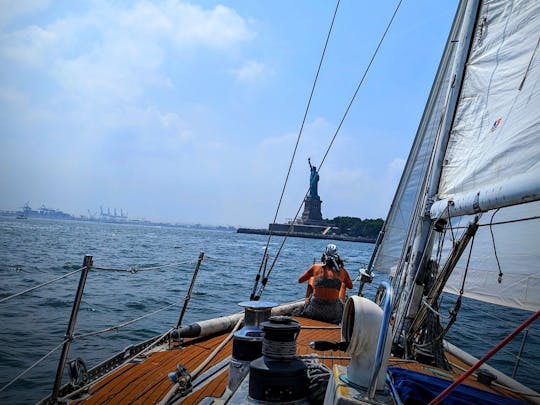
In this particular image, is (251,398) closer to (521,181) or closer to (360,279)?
(521,181)

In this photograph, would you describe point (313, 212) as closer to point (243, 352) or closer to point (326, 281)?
point (326, 281)

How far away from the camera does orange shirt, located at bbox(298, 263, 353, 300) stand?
635 cm

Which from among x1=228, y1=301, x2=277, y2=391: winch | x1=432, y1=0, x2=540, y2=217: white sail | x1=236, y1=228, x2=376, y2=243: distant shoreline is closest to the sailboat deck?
x1=228, y1=301, x2=277, y2=391: winch

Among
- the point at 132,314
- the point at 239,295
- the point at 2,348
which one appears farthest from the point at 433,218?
the point at 239,295

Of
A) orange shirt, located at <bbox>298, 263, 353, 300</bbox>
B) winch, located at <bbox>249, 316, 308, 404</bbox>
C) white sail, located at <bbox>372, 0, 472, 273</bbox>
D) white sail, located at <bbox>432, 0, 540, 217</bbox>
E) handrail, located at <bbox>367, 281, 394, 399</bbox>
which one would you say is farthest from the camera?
orange shirt, located at <bbox>298, 263, 353, 300</bbox>

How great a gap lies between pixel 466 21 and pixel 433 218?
92.8 inches

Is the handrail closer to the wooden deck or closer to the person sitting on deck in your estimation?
the wooden deck

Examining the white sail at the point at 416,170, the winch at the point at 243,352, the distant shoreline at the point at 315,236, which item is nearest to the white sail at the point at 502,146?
the white sail at the point at 416,170

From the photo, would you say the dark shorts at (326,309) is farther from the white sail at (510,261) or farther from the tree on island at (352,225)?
the tree on island at (352,225)

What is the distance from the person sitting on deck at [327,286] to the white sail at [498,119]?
2348mm

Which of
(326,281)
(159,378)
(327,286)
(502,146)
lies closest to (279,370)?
(159,378)

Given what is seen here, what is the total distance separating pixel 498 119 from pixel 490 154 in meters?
0.46

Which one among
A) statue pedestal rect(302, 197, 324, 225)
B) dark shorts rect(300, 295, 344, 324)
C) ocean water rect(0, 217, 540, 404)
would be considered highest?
statue pedestal rect(302, 197, 324, 225)

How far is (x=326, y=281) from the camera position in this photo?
634cm
